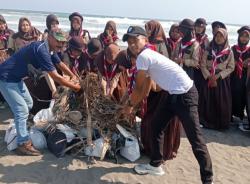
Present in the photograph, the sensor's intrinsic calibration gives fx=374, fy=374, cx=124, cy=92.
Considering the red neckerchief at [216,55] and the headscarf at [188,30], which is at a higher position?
the headscarf at [188,30]

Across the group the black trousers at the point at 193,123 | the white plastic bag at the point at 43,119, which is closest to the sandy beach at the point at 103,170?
the white plastic bag at the point at 43,119

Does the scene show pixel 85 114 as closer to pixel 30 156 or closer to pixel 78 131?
pixel 78 131

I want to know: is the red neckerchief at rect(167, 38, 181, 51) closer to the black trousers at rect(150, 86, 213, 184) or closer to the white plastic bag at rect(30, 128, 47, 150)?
the black trousers at rect(150, 86, 213, 184)

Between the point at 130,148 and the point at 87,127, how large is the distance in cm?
66

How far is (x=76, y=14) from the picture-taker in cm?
757

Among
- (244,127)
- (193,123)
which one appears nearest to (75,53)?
(193,123)

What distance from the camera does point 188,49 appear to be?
6.99 meters

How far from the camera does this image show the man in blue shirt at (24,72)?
184 inches

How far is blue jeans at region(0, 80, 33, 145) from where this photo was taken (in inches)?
194

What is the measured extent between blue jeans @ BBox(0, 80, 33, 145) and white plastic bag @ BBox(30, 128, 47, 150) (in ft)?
0.75

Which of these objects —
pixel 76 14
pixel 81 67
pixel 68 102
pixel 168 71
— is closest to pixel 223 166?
pixel 168 71

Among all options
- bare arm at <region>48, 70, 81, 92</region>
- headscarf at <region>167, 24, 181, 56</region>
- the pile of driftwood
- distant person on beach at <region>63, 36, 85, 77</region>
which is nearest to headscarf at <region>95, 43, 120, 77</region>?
the pile of driftwood

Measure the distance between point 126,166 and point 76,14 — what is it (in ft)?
12.3

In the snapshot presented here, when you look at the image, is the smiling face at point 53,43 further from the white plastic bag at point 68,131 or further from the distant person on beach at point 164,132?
the distant person on beach at point 164,132
